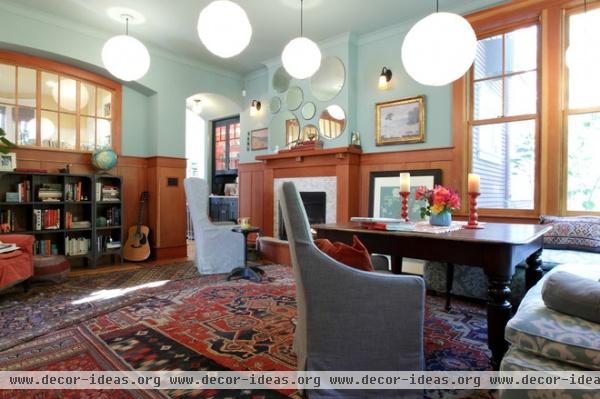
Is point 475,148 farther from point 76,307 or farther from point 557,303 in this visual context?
point 76,307

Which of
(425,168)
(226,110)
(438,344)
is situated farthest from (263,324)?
(226,110)

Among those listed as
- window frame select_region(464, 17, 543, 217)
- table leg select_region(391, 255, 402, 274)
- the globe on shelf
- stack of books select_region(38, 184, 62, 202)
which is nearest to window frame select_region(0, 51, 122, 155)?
the globe on shelf

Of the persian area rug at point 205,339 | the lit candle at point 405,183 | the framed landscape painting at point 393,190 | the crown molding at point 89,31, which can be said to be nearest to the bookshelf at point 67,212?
the crown molding at point 89,31

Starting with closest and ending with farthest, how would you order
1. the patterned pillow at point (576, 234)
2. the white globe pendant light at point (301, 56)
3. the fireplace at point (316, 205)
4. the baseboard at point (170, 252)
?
the patterned pillow at point (576, 234), the white globe pendant light at point (301, 56), the fireplace at point (316, 205), the baseboard at point (170, 252)

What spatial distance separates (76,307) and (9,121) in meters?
2.67

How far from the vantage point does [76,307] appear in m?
2.75

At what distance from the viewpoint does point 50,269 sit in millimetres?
3443

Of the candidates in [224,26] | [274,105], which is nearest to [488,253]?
[224,26]

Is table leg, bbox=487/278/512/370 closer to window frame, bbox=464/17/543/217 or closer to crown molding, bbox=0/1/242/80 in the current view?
window frame, bbox=464/17/543/217

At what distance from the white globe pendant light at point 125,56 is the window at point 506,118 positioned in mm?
3522

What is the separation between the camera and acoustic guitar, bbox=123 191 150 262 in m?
4.77

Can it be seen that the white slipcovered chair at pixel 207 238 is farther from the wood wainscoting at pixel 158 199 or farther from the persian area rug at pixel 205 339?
the wood wainscoting at pixel 158 199

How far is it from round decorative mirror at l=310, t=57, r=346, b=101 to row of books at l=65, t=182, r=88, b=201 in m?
3.32

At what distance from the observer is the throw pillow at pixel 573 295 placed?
1146mm
